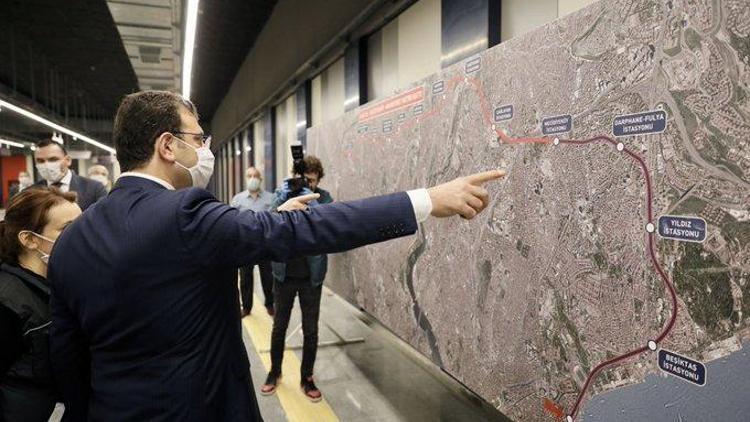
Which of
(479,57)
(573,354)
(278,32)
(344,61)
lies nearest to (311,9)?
(344,61)

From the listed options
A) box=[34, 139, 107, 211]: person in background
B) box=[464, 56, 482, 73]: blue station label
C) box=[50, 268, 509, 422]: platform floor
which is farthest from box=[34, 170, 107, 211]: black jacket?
box=[464, 56, 482, 73]: blue station label

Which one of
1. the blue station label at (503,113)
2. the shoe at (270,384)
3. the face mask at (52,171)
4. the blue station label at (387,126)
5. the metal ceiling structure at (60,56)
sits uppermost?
the metal ceiling structure at (60,56)

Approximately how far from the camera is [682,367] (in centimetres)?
126

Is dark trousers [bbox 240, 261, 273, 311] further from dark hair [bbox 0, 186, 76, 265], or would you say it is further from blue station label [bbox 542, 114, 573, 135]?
blue station label [bbox 542, 114, 573, 135]

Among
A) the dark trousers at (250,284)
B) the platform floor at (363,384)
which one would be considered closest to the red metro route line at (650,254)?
the platform floor at (363,384)

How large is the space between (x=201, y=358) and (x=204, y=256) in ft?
0.85

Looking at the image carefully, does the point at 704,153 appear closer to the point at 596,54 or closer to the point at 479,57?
the point at 596,54

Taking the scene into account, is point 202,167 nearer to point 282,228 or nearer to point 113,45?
point 282,228

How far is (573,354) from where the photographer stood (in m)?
1.60

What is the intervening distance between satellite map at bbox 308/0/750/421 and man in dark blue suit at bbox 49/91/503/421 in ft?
1.77

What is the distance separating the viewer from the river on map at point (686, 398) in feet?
3.72

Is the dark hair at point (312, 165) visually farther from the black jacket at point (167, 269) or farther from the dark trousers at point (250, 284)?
the black jacket at point (167, 269)

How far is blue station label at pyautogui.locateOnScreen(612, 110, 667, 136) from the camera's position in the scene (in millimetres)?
1292

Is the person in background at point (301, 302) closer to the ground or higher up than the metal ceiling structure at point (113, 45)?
closer to the ground
